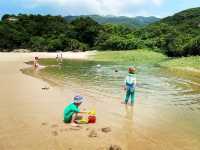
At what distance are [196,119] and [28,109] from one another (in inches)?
299

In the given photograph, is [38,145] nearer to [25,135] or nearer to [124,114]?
[25,135]

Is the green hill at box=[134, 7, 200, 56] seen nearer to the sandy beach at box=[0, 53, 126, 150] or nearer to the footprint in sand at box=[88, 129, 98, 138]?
the sandy beach at box=[0, 53, 126, 150]

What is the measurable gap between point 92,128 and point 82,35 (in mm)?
89521

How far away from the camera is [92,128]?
13.1 meters

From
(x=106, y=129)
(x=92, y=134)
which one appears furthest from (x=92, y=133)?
(x=106, y=129)

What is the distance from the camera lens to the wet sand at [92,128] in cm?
1114

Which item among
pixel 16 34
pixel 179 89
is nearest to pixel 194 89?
pixel 179 89

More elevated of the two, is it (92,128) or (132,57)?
(92,128)

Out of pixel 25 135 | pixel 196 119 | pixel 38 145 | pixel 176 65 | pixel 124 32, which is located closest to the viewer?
pixel 38 145

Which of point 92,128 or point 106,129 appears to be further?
point 92,128

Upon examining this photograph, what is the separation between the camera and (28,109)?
16281 mm

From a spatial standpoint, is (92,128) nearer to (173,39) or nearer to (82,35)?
(173,39)

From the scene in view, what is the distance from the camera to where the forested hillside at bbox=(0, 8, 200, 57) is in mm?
87750

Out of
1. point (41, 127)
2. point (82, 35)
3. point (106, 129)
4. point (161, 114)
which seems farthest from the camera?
point (82, 35)
